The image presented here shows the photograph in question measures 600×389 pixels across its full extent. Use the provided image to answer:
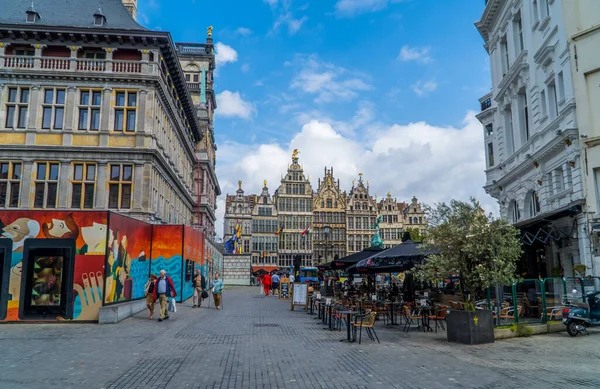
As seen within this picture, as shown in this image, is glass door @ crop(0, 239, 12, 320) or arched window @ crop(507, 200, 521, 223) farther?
arched window @ crop(507, 200, 521, 223)

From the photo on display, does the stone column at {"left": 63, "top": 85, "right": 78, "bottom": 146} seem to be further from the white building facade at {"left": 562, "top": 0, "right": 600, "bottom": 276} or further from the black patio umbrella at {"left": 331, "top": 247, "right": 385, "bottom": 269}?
the white building facade at {"left": 562, "top": 0, "right": 600, "bottom": 276}

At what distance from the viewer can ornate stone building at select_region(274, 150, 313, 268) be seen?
81.1 metres

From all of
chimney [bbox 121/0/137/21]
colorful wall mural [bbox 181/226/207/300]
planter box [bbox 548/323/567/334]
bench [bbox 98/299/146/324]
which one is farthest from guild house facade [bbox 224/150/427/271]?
planter box [bbox 548/323/567/334]

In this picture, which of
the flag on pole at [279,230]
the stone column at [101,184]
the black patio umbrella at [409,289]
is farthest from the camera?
the flag on pole at [279,230]

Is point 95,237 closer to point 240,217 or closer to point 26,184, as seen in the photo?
point 26,184

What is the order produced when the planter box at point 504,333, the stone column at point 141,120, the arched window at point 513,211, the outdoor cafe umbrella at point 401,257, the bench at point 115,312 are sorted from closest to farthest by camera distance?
the planter box at point 504,333
the bench at point 115,312
the outdoor cafe umbrella at point 401,257
the stone column at point 141,120
the arched window at point 513,211

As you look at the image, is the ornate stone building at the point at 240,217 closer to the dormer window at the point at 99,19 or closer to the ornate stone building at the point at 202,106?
the ornate stone building at the point at 202,106

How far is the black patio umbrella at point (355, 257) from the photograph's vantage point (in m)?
24.2

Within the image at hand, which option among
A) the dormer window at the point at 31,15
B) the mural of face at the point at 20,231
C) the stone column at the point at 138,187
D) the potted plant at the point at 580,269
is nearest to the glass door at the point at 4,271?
the mural of face at the point at 20,231

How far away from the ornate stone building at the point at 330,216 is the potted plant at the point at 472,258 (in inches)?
2699

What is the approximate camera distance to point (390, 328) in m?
15.7

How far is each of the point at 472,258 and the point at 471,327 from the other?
178cm

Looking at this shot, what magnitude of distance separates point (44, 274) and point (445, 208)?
13.7 meters

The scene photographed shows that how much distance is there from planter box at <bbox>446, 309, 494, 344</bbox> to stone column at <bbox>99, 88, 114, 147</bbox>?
823 inches
